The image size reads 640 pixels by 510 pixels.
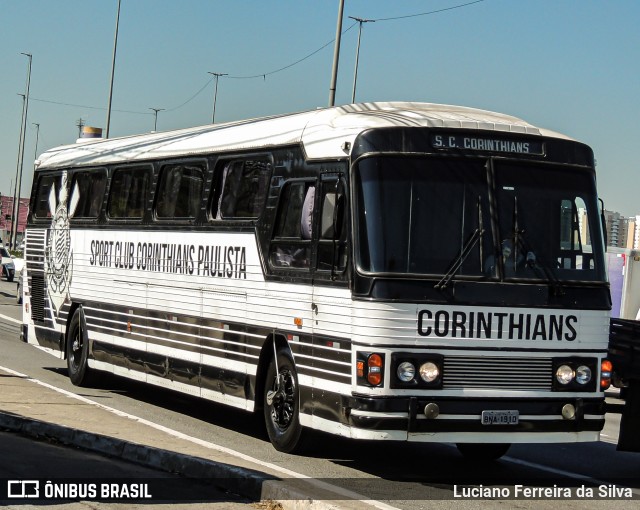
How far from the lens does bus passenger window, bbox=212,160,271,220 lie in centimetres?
1279

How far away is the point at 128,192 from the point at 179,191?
185 centimetres

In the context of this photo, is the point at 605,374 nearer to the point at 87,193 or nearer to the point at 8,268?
the point at 87,193

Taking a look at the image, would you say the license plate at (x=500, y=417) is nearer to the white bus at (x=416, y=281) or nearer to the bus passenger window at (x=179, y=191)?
the white bus at (x=416, y=281)

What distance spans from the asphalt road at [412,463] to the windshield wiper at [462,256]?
Result: 5.68ft

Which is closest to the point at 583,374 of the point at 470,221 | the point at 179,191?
the point at 470,221

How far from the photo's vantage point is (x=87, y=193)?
1805 centimetres

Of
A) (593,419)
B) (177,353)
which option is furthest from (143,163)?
(593,419)

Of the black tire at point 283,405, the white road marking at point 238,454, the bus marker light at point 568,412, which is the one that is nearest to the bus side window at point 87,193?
the white road marking at point 238,454

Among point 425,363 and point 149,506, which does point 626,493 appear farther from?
point 149,506

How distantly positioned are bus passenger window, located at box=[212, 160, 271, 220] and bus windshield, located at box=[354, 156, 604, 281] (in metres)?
2.26

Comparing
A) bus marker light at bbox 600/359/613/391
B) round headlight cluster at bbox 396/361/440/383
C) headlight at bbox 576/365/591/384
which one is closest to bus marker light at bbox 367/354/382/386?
round headlight cluster at bbox 396/361/440/383

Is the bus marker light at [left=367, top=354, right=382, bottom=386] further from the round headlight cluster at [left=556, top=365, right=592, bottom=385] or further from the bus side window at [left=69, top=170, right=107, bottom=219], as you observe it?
the bus side window at [left=69, top=170, right=107, bottom=219]

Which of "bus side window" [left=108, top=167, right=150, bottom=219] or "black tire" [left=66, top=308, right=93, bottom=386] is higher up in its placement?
"bus side window" [left=108, top=167, right=150, bottom=219]

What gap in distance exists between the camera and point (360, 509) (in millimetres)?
8609
